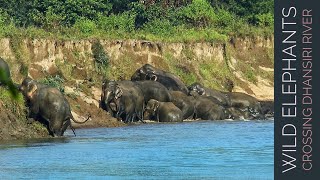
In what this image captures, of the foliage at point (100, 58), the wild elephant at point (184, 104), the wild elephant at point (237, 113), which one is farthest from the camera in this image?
the foliage at point (100, 58)

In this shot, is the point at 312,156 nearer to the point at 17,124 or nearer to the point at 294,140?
the point at 294,140

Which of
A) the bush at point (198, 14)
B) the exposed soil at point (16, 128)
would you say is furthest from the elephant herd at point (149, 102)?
the bush at point (198, 14)

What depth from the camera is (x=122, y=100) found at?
4391cm

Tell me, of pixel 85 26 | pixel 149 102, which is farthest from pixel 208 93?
pixel 85 26

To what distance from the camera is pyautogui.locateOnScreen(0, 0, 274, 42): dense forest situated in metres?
58.4

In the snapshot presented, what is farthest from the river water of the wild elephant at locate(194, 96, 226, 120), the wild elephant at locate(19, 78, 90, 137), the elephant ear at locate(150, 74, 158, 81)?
the elephant ear at locate(150, 74, 158, 81)

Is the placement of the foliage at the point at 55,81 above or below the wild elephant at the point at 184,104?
above

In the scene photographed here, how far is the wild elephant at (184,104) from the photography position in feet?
154

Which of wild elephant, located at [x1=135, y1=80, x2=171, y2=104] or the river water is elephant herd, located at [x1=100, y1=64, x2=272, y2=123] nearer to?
wild elephant, located at [x1=135, y1=80, x2=171, y2=104]

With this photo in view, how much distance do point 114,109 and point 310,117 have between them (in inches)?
642

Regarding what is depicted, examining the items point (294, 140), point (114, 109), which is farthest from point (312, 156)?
point (114, 109)

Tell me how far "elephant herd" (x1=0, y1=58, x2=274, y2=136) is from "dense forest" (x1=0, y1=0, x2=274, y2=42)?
5.96 meters

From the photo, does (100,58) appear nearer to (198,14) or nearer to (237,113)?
(237,113)

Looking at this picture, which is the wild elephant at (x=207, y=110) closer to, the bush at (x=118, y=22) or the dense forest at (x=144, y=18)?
the dense forest at (x=144, y=18)
